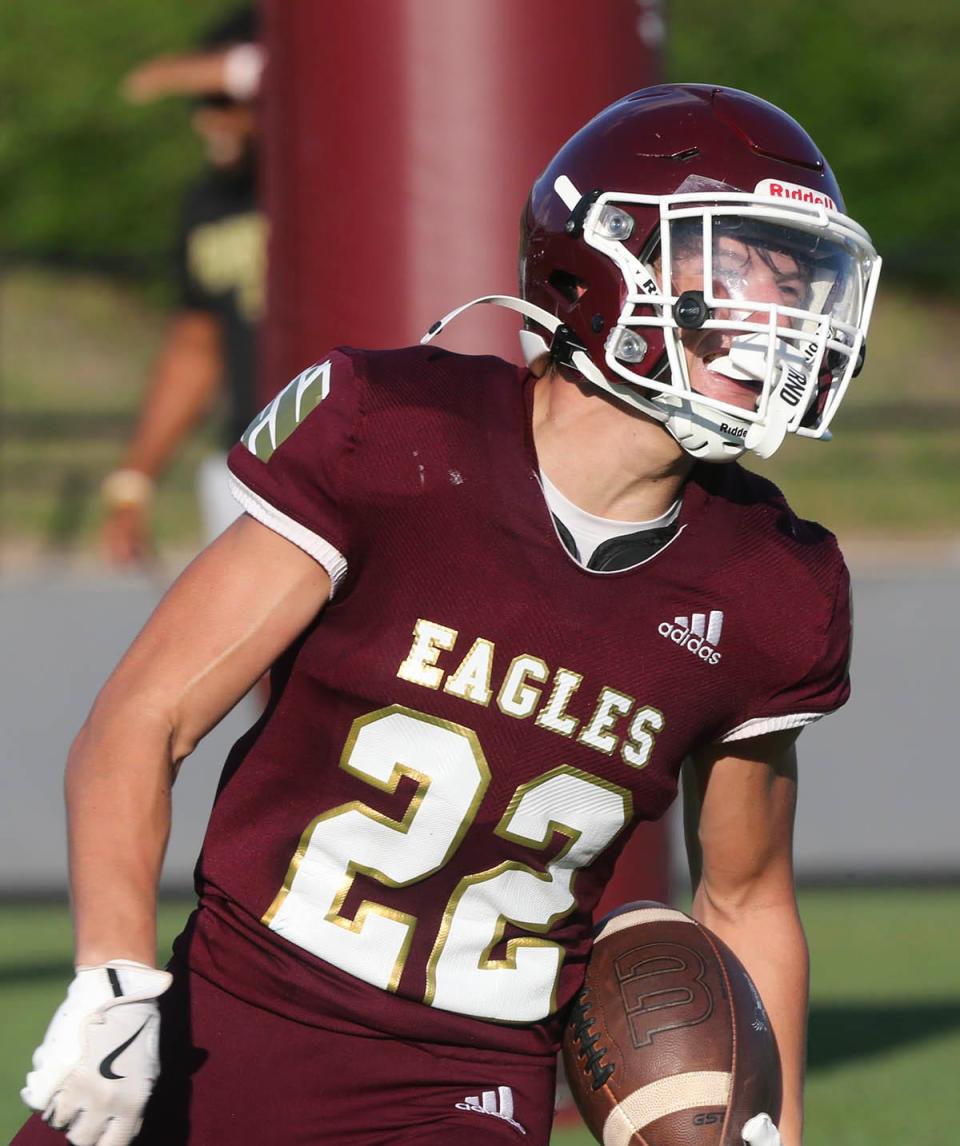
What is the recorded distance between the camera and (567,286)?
272cm

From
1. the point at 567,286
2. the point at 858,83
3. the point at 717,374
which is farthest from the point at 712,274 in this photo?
the point at 858,83

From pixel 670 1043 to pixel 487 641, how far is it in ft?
1.93

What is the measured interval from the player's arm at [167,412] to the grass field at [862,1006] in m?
1.24

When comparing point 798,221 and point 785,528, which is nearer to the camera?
point 798,221

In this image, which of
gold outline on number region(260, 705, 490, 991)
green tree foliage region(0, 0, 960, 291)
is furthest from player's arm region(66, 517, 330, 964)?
green tree foliage region(0, 0, 960, 291)

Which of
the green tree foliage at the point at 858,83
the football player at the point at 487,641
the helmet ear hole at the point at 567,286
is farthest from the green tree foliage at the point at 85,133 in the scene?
the football player at the point at 487,641

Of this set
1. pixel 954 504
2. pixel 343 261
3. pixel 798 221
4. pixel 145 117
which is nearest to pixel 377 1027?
pixel 798 221

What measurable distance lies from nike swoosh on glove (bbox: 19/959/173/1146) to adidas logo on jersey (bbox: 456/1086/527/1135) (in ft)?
1.49

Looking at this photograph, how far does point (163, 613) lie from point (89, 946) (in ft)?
1.28

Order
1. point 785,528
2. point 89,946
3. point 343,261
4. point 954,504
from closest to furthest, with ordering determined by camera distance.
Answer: point 89,946 < point 785,528 < point 343,261 < point 954,504

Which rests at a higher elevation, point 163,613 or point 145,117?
point 163,613

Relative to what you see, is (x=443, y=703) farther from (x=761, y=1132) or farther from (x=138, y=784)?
(x=761, y=1132)

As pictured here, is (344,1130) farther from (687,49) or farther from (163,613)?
(687,49)

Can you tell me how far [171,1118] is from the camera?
2.55 metres
